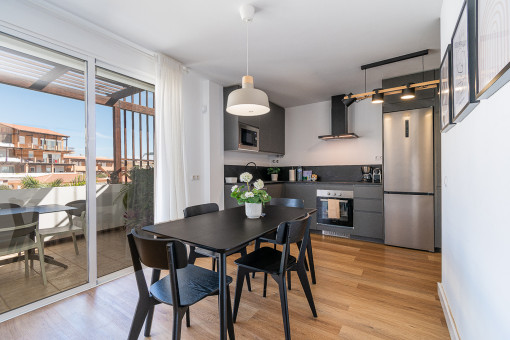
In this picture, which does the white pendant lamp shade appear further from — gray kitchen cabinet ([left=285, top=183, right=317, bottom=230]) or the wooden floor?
gray kitchen cabinet ([left=285, top=183, right=317, bottom=230])

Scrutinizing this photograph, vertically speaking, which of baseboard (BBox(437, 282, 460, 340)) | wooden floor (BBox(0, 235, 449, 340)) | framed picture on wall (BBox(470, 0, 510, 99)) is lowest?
wooden floor (BBox(0, 235, 449, 340))

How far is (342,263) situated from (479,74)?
2.52m

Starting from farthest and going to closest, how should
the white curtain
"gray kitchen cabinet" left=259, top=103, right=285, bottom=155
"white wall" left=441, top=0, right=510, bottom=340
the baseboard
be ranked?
"gray kitchen cabinet" left=259, top=103, right=285, bottom=155 < the white curtain < the baseboard < "white wall" left=441, top=0, right=510, bottom=340

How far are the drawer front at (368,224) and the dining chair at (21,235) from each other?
400 cm

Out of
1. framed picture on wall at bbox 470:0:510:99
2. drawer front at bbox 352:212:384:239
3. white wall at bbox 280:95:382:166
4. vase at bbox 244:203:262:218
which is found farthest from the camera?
white wall at bbox 280:95:382:166

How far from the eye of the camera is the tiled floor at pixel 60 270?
200 centimetres

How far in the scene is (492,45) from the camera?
2.83 feet

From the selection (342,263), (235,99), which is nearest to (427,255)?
(342,263)

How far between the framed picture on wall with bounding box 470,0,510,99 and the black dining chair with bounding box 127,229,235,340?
144 cm

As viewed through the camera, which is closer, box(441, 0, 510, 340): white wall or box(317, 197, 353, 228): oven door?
box(441, 0, 510, 340): white wall

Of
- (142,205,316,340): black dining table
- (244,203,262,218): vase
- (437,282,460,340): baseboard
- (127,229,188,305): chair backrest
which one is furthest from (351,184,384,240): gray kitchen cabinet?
(127,229,188,305): chair backrest

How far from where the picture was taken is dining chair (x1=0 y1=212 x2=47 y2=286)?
1.94m

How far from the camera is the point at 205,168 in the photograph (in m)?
3.68

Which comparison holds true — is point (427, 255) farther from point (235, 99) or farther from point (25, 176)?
point (25, 176)
